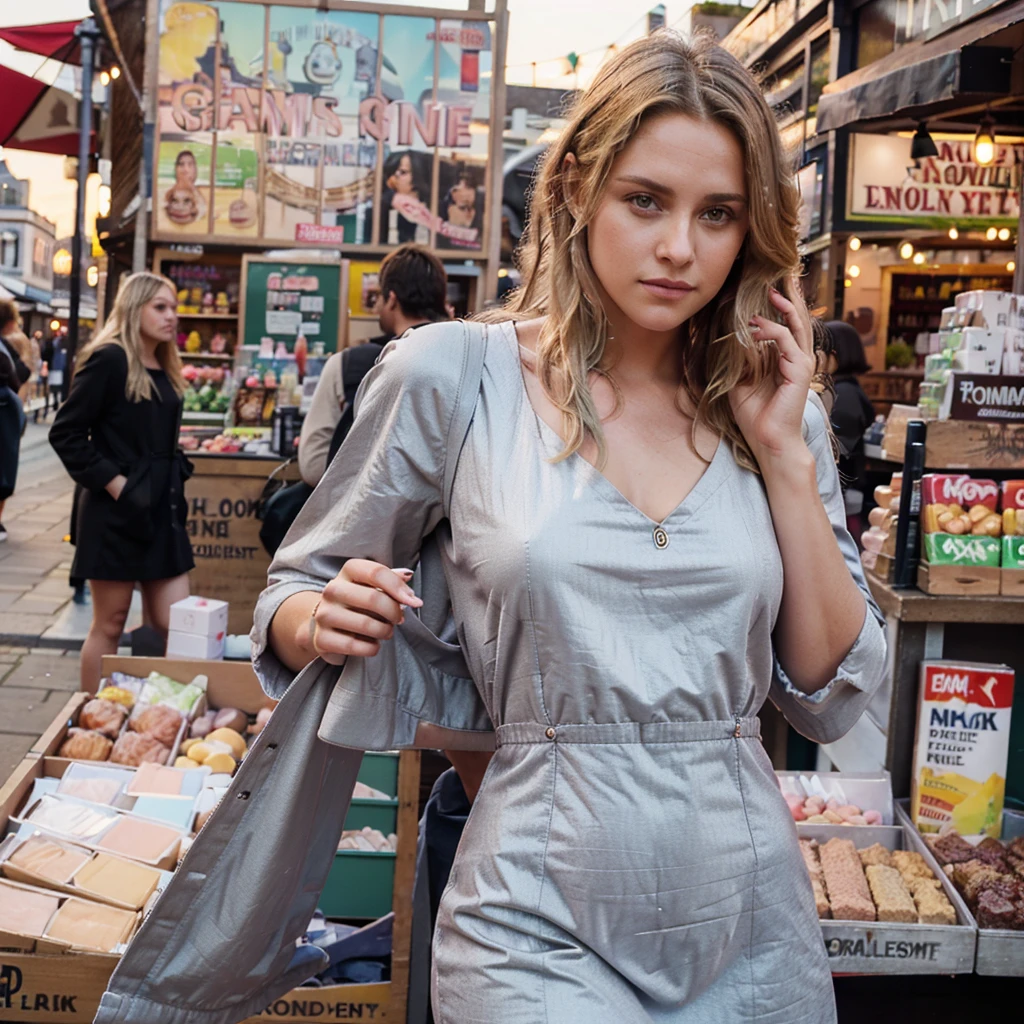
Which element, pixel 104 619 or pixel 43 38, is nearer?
pixel 104 619

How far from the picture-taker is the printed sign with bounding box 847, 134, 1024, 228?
413 inches

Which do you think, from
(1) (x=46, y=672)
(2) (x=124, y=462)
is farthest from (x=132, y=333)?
(1) (x=46, y=672)

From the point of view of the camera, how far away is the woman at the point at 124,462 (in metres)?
5.16

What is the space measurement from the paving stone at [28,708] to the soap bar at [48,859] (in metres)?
2.52

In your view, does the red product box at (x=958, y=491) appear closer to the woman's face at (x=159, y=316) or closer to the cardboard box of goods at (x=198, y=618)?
the cardboard box of goods at (x=198, y=618)

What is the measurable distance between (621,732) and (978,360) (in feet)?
8.74

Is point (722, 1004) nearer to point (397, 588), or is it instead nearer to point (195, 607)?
point (397, 588)

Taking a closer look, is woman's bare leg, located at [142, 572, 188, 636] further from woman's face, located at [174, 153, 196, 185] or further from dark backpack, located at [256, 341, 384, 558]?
woman's face, located at [174, 153, 196, 185]

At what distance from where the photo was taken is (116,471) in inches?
205

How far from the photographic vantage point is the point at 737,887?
1.50 meters

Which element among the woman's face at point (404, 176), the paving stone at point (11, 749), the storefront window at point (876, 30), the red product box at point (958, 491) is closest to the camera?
the red product box at point (958, 491)

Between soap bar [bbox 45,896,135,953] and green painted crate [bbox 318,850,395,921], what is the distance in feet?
1.72

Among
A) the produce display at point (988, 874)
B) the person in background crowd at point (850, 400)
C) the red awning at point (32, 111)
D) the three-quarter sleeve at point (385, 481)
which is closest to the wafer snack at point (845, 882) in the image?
the produce display at point (988, 874)

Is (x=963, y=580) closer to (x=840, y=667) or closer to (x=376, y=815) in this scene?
(x=376, y=815)
